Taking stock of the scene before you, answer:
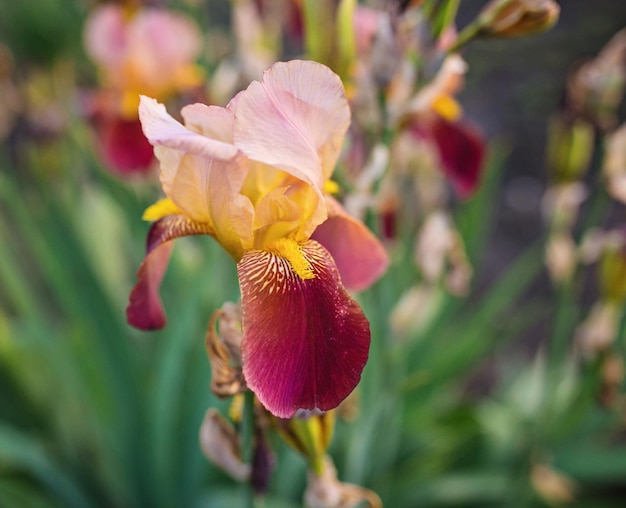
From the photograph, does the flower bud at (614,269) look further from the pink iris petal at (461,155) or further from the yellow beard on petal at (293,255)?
the yellow beard on petal at (293,255)

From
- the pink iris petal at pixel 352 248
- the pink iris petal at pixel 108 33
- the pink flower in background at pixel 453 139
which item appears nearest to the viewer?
the pink iris petal at pixel 352 248

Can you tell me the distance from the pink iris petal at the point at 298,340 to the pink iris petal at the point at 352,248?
3.3 inches

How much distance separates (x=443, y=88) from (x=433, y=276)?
0.27m

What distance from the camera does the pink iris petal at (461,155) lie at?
2.51 ft

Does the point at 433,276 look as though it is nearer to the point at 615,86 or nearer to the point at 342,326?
the point at 615,86

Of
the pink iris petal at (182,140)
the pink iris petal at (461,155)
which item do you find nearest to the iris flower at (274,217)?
the pink iris petal at (182,140)

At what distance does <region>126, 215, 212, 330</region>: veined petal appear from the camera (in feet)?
1.36

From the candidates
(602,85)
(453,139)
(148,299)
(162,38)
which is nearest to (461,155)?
(453,139)

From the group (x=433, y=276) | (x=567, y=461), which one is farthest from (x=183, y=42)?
(x=567, y=461)

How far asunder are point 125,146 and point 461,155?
0.55m

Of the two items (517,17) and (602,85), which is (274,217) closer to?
(517,17)

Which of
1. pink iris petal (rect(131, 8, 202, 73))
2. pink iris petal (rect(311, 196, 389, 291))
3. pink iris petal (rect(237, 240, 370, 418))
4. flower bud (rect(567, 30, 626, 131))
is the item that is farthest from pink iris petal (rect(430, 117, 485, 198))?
pink iris petal (rect(131, 8, 202, 73))

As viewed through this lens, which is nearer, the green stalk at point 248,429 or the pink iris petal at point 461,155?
the green stalk at point 248,429

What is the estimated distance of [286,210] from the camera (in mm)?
391
